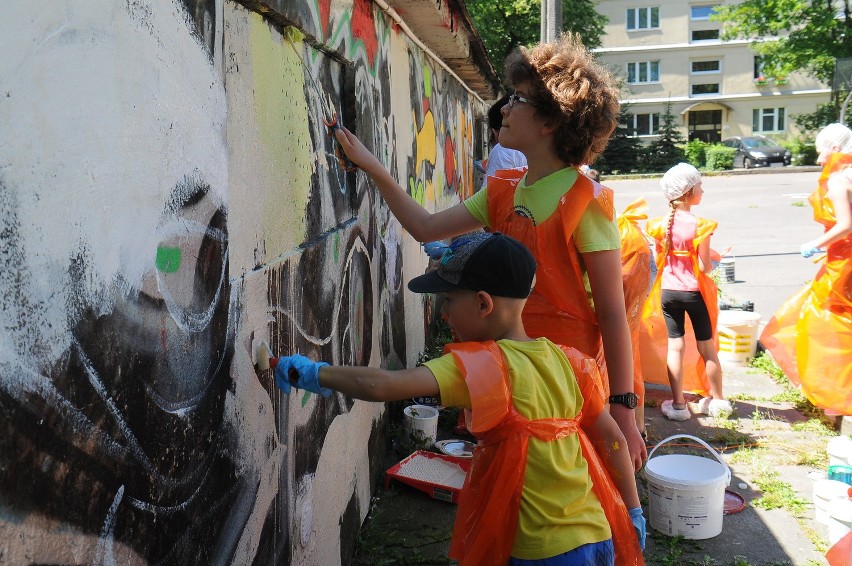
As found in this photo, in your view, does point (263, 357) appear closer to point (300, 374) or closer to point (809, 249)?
point (300, 374)

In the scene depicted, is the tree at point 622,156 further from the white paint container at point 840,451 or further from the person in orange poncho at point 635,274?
the white paint container at point 840,451

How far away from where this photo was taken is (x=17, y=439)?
1.14 meters

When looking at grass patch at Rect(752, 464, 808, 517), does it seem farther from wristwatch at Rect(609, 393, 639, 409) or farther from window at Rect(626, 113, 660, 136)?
window at Rect(626, 113, 660, 136)

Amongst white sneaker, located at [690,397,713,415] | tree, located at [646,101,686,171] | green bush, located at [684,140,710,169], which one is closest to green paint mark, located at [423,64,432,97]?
white sneaker, located at [690,397,713,415]

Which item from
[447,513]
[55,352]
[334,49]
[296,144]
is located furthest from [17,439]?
[447,513]

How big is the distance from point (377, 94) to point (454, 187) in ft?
17.8

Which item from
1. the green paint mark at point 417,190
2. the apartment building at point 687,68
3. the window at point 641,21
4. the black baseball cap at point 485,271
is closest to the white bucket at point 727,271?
the green paint mark at point 417,190

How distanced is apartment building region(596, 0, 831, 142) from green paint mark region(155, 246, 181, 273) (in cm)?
4575

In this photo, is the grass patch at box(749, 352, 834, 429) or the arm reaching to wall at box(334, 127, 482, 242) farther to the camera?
the grass patch at box(749, 352, 834, 429)

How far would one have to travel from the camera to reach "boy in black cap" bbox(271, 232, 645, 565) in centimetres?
205

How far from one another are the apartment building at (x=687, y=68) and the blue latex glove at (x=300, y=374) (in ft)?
149

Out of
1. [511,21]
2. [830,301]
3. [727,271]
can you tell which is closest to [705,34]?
[511,21]

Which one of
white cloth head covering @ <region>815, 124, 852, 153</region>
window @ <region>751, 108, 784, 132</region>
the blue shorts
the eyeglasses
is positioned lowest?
the blue shorts

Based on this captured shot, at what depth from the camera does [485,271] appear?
213 cm
